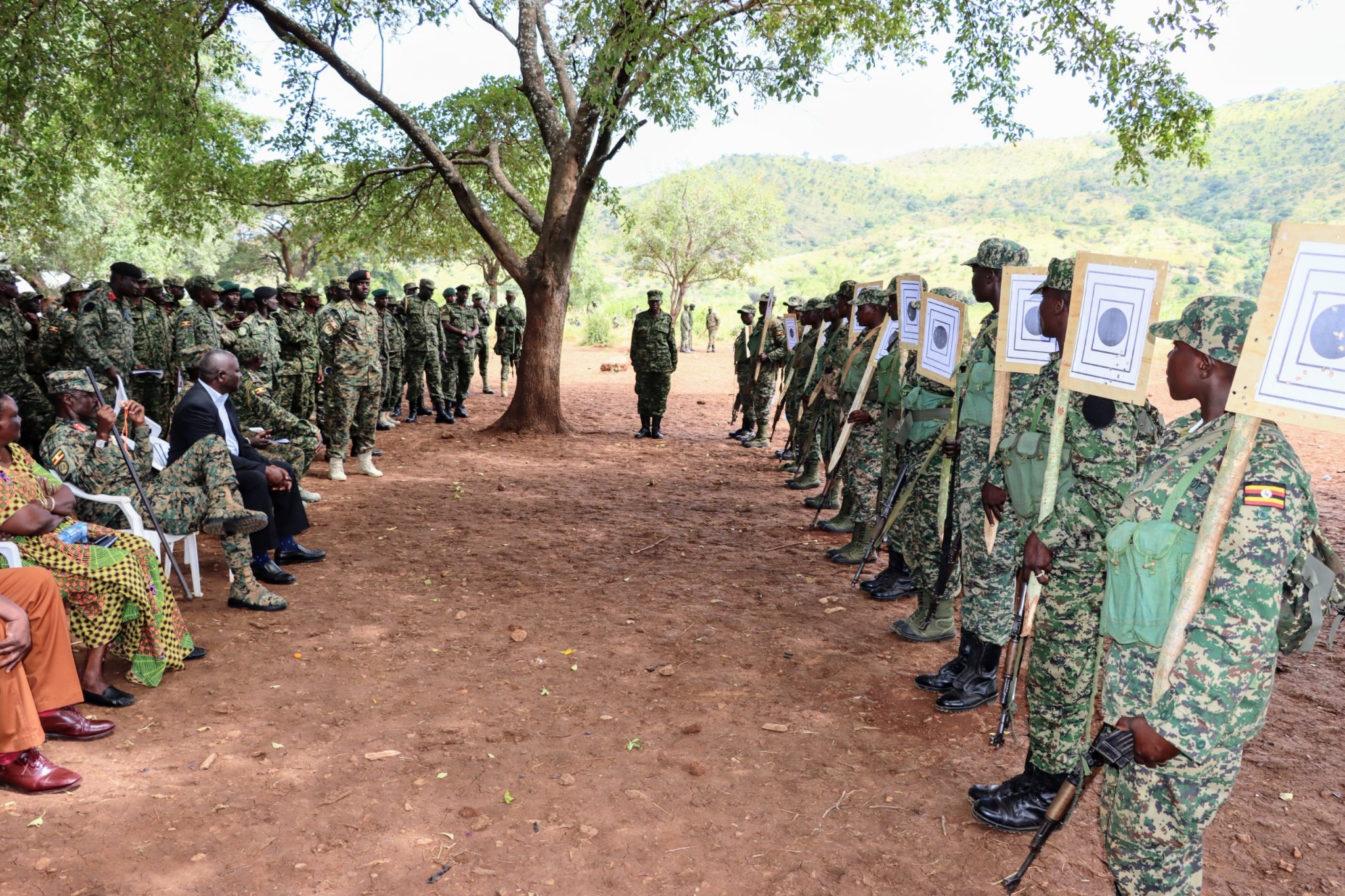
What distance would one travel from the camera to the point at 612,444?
11477 millimetres

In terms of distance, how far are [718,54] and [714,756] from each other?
748 cm

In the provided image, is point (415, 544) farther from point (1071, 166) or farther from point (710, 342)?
point (1071, 166)

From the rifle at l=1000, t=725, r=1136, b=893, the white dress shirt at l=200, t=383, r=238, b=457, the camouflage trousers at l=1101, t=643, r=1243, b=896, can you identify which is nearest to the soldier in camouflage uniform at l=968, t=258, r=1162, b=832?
the rifle at l=1000, t=725, r=1136, b=893

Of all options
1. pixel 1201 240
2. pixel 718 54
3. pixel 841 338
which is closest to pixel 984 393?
pixel 841 338

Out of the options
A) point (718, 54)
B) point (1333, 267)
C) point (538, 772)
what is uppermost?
point (718, 54)

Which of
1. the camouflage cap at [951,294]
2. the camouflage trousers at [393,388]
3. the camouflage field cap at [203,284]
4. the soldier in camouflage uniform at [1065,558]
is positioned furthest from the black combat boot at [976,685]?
the camouflage trousers at [393,388]

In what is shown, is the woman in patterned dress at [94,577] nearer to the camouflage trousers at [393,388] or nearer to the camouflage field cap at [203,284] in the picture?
the camouflage field cap at [203,284]

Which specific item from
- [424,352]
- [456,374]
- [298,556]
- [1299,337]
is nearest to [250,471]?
[298,556]

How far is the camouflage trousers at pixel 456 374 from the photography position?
13305 mm

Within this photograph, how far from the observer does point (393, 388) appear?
12312 millimetres

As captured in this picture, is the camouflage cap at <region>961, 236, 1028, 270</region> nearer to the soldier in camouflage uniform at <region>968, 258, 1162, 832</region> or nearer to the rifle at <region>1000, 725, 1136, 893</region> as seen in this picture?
the soldier in camouflage uniform at <region>968, 258, 1162, 832</region>

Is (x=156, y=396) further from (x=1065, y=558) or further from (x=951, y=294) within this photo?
(x=1065, y=558)

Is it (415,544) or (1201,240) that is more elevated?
(415,544)

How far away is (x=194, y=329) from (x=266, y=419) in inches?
104
